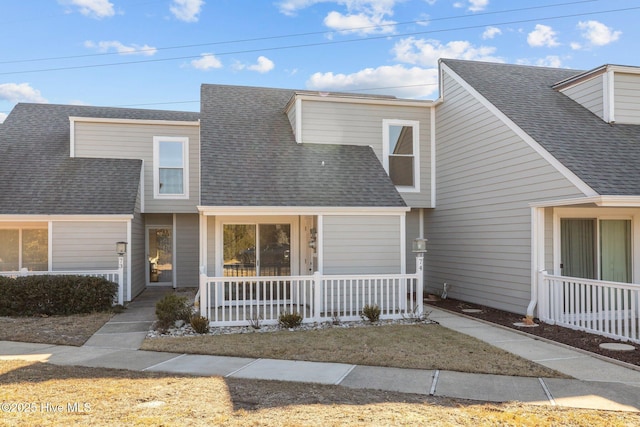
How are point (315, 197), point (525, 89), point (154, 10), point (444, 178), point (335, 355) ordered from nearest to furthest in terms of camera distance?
point (335, 355) → point (315, 197) → point (525, 89) → point (444, 178) → point (154, 10)

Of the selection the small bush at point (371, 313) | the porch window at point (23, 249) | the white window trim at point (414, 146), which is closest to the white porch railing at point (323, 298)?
the small bush at point (371, 313)

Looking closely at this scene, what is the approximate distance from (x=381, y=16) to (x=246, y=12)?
4.78m

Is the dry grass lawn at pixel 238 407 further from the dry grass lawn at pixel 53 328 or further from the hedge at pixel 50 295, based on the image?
the hedge at pixel 50 295

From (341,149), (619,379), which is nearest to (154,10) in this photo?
(341,149)

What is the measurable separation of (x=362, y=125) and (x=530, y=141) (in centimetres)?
474

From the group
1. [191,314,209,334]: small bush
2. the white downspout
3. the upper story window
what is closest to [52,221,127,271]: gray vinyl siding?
the upper story window

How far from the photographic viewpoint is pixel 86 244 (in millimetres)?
12195

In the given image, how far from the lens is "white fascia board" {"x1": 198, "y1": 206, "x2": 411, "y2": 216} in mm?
9797

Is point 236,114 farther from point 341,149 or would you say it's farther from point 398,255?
point 398,255

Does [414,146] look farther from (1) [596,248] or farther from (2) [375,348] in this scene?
(2) [375,348]

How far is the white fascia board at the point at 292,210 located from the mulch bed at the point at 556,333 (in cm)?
276

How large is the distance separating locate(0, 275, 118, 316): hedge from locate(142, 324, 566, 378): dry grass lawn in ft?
11.0

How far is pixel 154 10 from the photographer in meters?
16.3

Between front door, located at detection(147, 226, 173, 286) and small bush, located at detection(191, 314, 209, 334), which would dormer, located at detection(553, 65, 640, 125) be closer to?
small bush, located at detection(191, 314, 209, 334)
